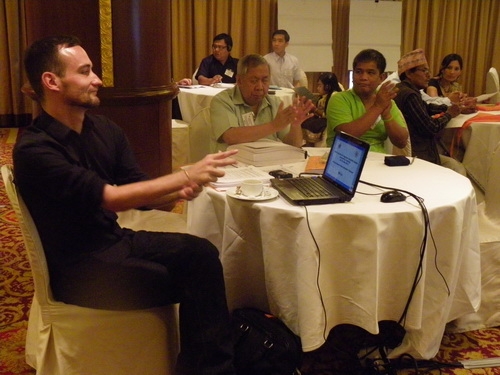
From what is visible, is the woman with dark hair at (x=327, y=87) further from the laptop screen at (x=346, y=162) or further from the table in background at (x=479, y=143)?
the laptop screen at (x=346, y=162)

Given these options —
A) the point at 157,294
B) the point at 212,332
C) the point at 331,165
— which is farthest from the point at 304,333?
the point at 331,165

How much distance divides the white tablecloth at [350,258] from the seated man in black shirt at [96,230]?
0.69 feet

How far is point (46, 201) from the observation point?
62.6 inches

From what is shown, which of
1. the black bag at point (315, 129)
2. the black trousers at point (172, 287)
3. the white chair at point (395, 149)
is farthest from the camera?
the black bag at point (315, 129)

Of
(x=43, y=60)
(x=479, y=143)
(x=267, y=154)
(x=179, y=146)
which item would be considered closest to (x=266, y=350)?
(x=267, y=154)

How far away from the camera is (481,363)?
2.19 meters

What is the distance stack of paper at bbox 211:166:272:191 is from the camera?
2.04 meters

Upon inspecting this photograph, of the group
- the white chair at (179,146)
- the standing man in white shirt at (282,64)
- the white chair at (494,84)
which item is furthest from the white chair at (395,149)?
the standing man in white shirt at (282,64)

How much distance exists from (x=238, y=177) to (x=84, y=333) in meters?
0.80

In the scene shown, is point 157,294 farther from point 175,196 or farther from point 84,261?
point 175,196

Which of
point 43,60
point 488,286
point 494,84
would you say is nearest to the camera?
point 43,60

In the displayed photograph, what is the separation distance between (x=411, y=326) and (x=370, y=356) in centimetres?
35

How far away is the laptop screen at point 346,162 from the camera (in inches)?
72.6

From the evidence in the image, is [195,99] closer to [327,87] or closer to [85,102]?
[327,87]
